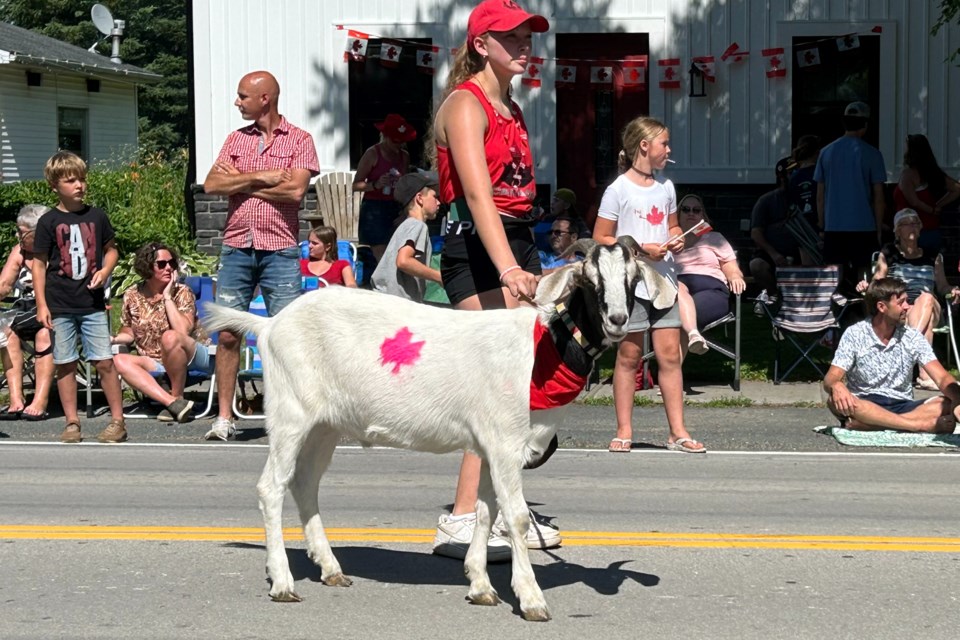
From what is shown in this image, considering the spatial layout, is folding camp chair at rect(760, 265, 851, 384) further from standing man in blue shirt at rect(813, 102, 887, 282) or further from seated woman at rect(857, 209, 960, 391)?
standing man in blue shirt at rect(813, 102, 887, 282)

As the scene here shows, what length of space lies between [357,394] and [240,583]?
3.59 feet

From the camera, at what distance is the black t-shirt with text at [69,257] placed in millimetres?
11016

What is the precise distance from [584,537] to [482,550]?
1.50m

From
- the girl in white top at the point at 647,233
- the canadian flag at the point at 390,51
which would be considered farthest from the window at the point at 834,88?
the girl in white top at the point at 647,233

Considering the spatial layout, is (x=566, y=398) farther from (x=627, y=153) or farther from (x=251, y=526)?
Result: (x=627, y=153)

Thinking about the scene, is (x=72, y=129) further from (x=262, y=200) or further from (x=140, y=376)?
(x=262, y=200)

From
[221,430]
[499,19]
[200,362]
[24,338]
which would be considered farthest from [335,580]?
[24,338]

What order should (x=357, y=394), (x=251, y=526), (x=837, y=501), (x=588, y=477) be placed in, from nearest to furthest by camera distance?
(x=357, y=394) → (x=251, y=526) → (x=837, y=501) → (x=588, y=477)

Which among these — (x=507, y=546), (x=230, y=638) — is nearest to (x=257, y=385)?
(x=507, y=546)

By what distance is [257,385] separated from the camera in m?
14.3

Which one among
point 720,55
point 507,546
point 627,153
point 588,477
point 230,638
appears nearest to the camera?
point 230,638

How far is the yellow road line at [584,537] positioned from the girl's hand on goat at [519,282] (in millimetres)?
1833

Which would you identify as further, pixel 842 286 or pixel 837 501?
pixel 842 286

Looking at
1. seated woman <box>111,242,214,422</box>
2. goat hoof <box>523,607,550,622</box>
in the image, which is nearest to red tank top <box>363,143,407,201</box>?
seated woman <box>111,242,214,422</box>
